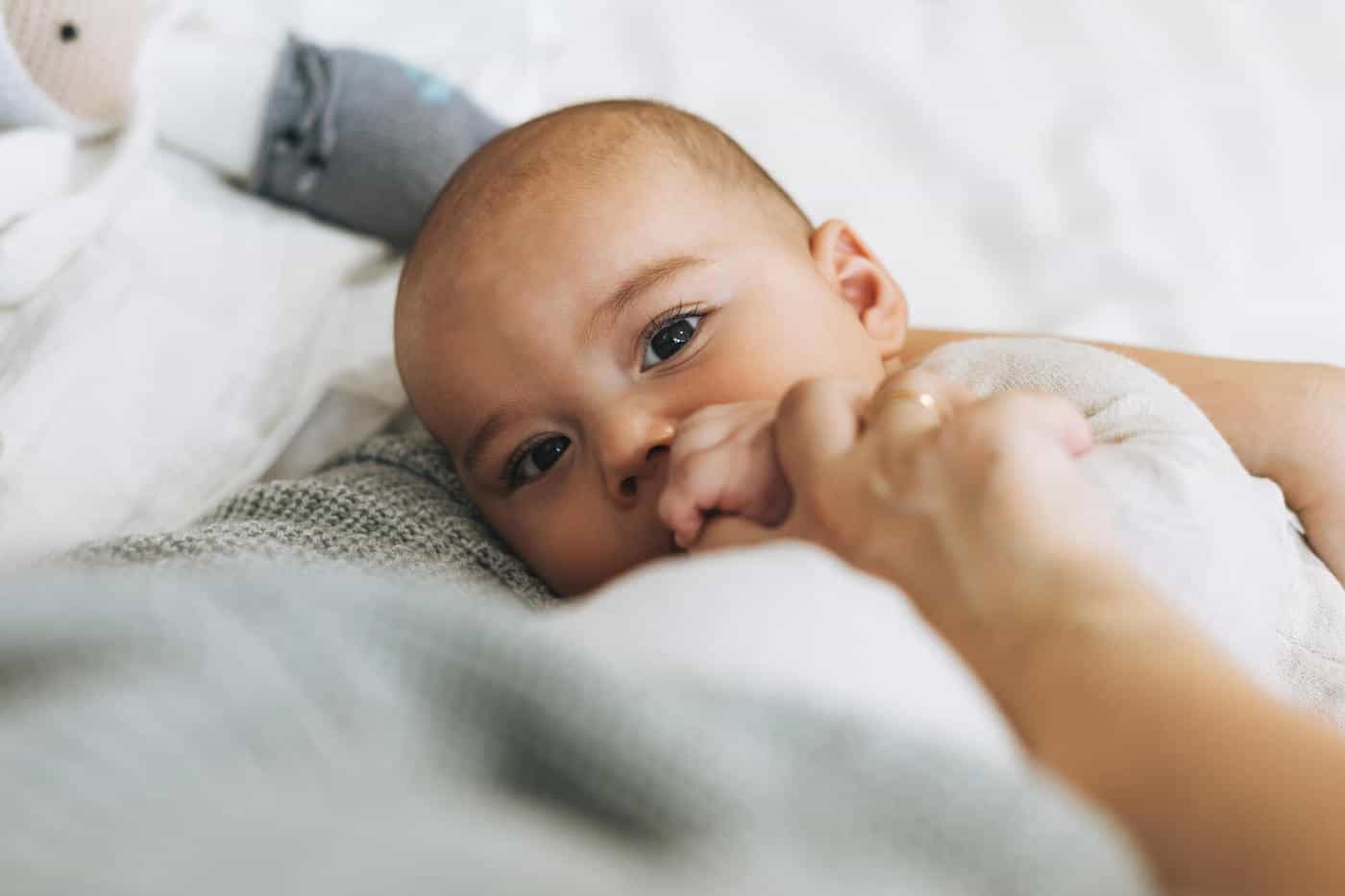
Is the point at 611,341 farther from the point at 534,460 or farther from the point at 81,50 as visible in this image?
the point at 81,50

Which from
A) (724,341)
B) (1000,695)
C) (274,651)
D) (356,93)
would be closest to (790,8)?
(356,93)

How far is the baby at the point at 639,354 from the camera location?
81 centimetres

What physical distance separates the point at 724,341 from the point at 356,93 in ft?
2.10

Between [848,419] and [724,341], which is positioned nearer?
[848,419]

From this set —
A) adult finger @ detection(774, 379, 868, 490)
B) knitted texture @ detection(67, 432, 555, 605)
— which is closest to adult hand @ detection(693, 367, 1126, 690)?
adult finger @ detection(774, 379, 868, 490)

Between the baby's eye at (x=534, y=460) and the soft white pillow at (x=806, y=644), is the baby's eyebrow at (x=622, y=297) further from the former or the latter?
the soft white pillow at (x=806, y=644)

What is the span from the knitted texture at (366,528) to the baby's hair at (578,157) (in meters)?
0.17

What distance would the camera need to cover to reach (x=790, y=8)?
155 centimetres

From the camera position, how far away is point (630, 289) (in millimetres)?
890

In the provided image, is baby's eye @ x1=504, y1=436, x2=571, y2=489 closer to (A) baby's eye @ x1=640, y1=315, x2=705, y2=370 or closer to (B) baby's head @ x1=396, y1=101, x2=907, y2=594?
(B) baby's head @ x1=396, y1=101, x2=907, y2=594

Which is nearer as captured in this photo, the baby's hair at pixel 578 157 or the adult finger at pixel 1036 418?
the adult finger at pixel 1036 418

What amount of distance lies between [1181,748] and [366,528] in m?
0.60

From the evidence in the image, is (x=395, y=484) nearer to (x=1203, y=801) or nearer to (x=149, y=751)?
(x=149, y=751)

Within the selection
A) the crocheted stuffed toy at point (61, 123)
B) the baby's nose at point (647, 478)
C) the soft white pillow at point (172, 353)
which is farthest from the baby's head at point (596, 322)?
the crocheted stuffed toy at point (61, 123)
